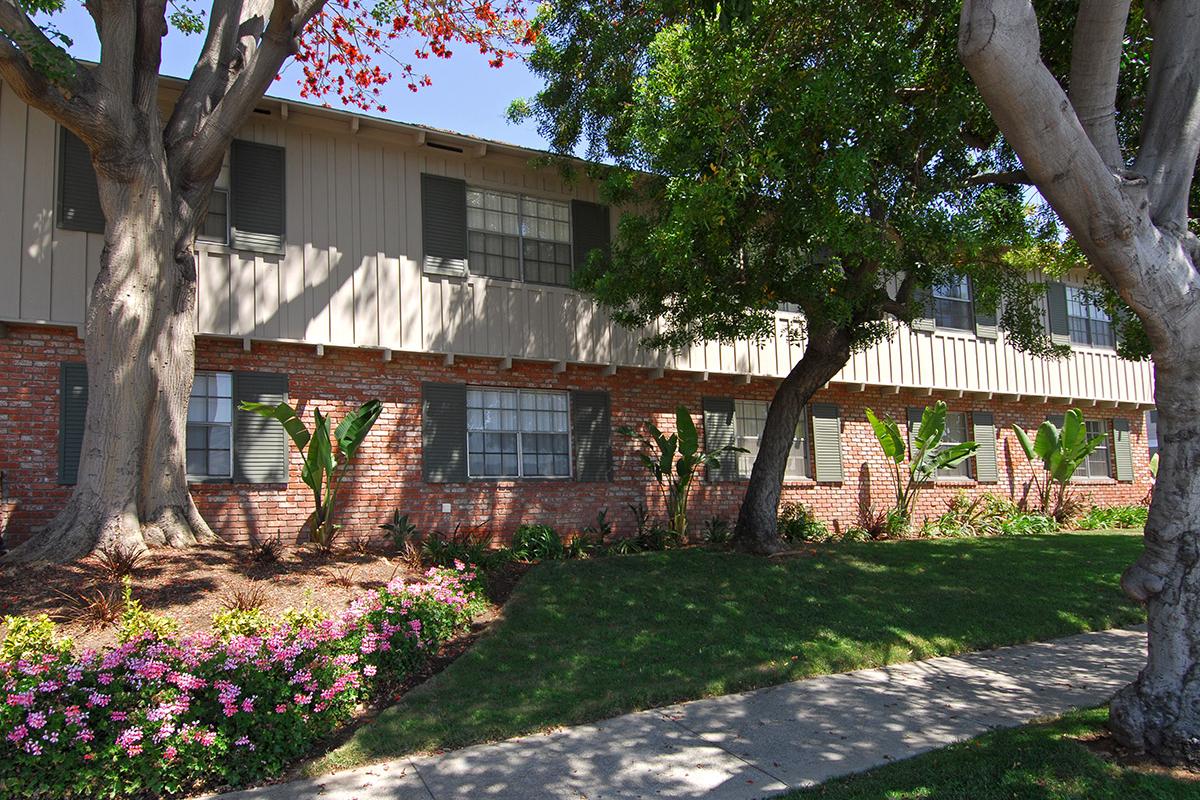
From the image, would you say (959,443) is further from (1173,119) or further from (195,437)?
(195,437)

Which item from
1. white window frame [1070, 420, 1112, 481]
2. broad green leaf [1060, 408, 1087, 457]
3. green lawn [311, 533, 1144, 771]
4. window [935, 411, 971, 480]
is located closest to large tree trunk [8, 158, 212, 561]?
green lawn [311, 533, 1144, 771]

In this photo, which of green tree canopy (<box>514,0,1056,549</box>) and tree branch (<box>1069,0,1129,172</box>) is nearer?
tree branch (<box>1069,0,1129,172</box>)

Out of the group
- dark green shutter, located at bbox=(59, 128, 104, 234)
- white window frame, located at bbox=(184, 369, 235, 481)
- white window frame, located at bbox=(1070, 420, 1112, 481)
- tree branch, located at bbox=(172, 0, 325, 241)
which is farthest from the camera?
white window frame, located at bbox=(1070, 420, 1112, 481)

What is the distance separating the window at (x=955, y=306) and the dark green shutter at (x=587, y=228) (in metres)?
7.95

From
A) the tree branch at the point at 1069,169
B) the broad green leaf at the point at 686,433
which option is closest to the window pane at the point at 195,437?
the broad green leaf at the point at 686,433

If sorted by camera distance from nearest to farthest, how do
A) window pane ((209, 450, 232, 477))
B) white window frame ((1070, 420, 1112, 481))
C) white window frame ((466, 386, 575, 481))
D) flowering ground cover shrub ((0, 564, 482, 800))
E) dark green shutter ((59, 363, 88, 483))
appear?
flowering ground cover shrub ((0, 564, 482, 800)) → dark green shutter ((59, 363, 88, 483)) → window pane ((209, 450, 232, 477)) → white window frame ((466, 386, 575, 481)) → white window frame ((1070, 420, 1112, 481))

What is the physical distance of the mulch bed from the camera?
7.66 m

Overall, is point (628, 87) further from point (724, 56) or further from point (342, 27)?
point (342, 27)

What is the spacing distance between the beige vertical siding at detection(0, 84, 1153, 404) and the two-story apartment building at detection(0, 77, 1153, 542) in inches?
1.1

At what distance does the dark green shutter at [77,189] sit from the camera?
10930 mm

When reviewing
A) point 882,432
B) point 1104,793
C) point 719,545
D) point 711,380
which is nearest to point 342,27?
point 711,380

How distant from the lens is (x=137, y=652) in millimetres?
5973

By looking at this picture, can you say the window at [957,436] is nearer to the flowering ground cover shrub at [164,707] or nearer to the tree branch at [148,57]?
the flowering ground cover shrub at [164,707]

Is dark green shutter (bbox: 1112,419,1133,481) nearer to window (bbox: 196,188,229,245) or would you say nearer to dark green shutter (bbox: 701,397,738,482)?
dark green shutter (bbox: 701,397,738,482)
